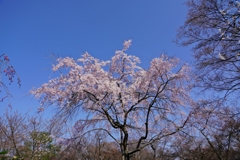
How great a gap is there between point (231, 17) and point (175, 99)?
9.15ft

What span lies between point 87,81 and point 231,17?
4176mm

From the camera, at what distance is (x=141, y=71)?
7.02 meters

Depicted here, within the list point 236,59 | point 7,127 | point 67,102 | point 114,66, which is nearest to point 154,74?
point 114,66

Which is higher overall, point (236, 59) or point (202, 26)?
point (202, 26)

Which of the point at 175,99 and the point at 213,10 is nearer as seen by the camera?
the point at 213,10

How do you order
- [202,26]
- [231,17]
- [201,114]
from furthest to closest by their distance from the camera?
[201,114]
[202,26]
[231,17]

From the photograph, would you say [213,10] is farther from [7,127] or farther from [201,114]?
[7,127]

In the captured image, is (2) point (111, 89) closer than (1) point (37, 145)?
Yes

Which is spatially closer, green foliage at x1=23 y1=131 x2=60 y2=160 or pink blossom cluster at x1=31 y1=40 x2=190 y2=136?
pink blossom cluster at x1=31 y1=40 x2=190 y2=136

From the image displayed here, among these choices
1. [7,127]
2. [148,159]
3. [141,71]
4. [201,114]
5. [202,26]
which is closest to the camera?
[202,26]

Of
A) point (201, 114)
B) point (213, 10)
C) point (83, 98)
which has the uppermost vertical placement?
point (213, 10)

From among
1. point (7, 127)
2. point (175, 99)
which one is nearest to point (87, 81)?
point (175, 99)

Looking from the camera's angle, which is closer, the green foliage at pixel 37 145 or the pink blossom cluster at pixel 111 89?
the pink blossom cluster at pixel 111 89

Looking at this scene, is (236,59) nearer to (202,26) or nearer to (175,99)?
(202,26)
